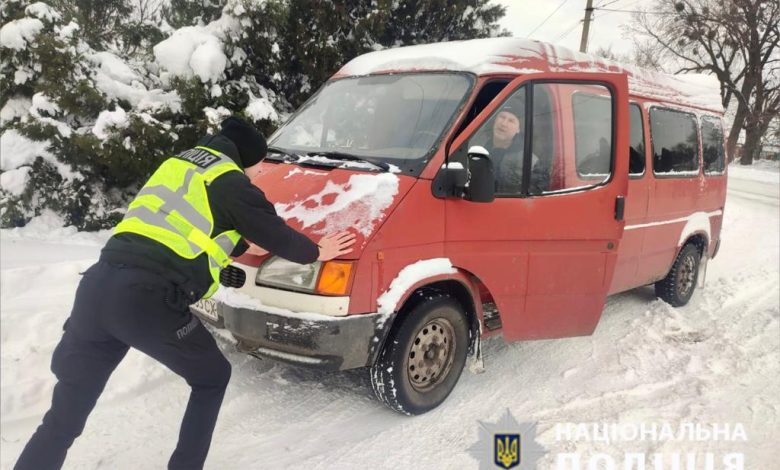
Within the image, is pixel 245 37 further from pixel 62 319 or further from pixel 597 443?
pixel 597 443

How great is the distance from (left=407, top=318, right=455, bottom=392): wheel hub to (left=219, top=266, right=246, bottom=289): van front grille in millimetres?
1080

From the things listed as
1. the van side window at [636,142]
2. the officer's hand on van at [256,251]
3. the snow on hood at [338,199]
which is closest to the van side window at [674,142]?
the van side window at [636,142]

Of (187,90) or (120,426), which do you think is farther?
(187,90)

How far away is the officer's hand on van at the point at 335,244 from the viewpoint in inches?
115

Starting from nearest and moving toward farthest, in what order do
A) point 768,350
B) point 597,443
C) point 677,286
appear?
point 597,443, point 768,350, point 677,286

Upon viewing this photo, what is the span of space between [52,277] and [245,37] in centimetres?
477

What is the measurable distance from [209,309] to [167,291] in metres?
1.11

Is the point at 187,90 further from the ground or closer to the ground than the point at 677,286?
further from the ground

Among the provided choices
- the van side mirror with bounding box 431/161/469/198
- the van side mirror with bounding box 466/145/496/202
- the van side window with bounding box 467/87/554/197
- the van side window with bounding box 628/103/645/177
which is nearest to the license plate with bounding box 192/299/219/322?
the van side mirror with bounding box 431/161/469/198

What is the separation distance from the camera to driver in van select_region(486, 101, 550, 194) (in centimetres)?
359

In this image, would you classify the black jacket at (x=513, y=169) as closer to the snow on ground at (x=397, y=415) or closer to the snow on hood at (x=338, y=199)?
the snow on hood at (x=338, y=199)

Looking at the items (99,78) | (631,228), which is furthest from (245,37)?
(631,228)

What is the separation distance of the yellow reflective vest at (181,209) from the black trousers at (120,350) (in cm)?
17

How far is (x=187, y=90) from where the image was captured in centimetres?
788
